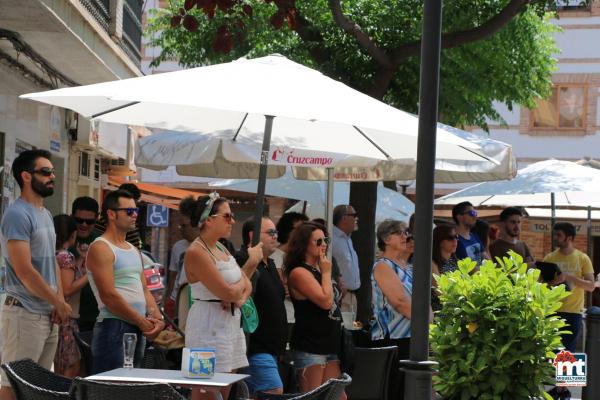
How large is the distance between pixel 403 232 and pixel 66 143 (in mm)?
12001

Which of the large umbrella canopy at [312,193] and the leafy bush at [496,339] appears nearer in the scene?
the leafy bush at [496,339]

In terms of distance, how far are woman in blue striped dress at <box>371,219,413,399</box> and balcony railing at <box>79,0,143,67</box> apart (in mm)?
7683

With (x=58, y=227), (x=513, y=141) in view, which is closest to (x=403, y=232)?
(x=58, y=227)

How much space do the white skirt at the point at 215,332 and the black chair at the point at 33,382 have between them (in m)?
1.07

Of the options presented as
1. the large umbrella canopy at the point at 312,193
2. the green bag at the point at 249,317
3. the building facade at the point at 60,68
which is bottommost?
the green bag at the point at 249,317

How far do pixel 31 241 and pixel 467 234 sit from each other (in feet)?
19.4

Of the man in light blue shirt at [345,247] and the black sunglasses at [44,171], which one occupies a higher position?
the black sunglasses at [44,171]

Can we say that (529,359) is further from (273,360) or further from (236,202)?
(236,202)

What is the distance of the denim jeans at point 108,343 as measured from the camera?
7820 millimetres

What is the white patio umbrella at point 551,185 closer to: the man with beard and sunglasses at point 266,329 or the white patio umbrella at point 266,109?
the white patio umbrella at point 266,109

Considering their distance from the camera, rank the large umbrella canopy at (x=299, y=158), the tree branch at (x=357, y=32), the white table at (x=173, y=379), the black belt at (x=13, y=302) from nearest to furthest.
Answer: the white table at (x=173, y=379) → the black belt at (x=13, y=302) → the large umbrella canopy at (x=299, y=158) → the tree branch at (x=357, y=32)

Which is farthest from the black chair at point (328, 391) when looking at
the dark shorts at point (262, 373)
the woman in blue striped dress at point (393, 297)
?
the woman in blue striped dress at point (393, 297)

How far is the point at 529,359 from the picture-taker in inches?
298

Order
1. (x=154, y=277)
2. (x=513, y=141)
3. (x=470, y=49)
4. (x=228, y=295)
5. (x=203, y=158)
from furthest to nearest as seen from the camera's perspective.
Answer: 1. (x=513, y=141)
2. (x=470, y=49)
3. (x=203, y=158)
4. (x=154, y=277)
5. (x=228, y=295)
